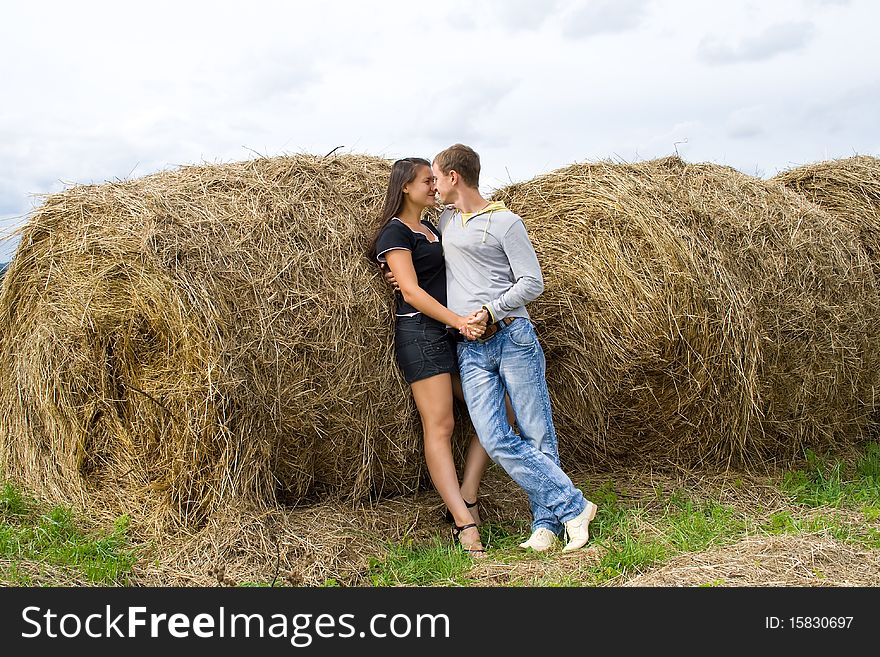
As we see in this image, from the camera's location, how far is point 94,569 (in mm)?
4742

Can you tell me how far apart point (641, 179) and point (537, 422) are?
1.99 m

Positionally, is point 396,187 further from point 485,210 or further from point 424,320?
point 424,320

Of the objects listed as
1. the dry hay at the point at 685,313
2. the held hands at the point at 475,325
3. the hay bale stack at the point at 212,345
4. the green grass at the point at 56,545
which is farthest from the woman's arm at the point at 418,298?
the green grass at the point at 56,545

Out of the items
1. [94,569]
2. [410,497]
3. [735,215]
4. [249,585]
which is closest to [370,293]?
[410,497]

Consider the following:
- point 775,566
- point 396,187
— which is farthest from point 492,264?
point 775,566

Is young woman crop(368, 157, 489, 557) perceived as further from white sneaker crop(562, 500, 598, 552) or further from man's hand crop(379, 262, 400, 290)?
white sneaker crop(562, 500, 598, 552)

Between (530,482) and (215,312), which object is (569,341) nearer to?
(530,482)

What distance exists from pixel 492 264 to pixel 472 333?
1.36 feet

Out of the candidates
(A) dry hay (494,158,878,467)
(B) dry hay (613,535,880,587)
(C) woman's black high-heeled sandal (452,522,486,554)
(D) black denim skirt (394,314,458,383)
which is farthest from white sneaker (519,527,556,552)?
(A) dry hay (494,158,878,467)

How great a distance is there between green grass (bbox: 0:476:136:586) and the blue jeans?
6.87 ft

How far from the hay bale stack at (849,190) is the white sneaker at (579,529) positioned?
3.71m

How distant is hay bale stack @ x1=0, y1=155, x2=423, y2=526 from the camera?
485cm

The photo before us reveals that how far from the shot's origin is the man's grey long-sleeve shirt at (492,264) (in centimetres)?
491

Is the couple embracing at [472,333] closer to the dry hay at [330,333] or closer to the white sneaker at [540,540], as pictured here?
the white sneaker at [540,540]
